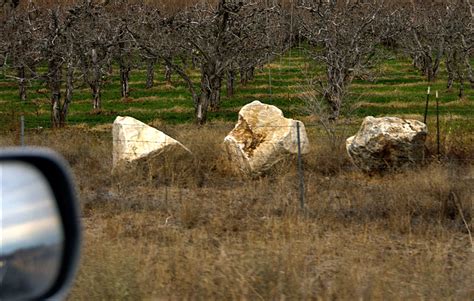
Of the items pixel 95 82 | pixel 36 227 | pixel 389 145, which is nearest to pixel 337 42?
pixel 95 82

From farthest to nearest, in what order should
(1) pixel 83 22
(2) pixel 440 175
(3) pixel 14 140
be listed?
(1) pixel 83 22 → (3) pixel 14 140 → (2) pixel 440 175

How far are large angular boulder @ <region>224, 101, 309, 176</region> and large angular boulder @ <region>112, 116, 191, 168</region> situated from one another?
1057 millimetres

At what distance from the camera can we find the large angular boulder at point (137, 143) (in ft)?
44.7

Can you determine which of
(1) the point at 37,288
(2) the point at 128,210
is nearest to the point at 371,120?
(2) the point at 128,210

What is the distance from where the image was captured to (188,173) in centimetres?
1371

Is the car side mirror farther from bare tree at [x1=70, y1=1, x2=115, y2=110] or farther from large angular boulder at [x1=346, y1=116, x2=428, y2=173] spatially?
bare tree at [x1=70, y1=1, x2=115, y2=110]

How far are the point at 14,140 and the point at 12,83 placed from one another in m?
29.6

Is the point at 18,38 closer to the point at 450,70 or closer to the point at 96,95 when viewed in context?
the point at 96,95

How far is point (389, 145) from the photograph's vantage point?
44.6 feet

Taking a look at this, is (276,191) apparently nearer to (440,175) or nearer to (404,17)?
(440,175)

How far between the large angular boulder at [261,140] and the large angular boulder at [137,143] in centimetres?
106

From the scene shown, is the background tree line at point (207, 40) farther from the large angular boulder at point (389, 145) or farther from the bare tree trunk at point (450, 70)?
the large angular boulder at point (389, 145)

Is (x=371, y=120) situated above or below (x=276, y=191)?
above

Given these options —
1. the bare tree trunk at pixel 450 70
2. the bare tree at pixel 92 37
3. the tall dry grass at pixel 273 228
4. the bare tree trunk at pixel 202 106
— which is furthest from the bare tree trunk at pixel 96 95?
the bare tree trunk at pixel 450 70
